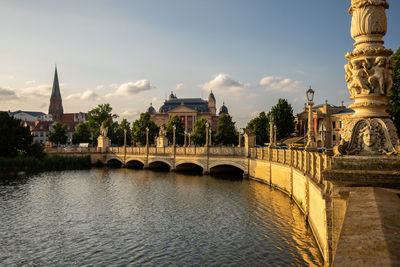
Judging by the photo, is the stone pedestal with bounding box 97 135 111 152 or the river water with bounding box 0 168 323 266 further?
the stone pedestal with bounding box 97 135 111 152

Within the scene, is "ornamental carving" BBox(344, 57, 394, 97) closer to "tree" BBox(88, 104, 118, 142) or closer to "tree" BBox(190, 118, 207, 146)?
"tree" BBox(190, 118, 207, 146)

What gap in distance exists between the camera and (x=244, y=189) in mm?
36094

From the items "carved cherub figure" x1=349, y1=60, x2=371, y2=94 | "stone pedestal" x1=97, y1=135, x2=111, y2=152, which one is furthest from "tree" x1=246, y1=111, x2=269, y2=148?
"carved cherub figure" x1=349, y1=60, x2=371, y2=94

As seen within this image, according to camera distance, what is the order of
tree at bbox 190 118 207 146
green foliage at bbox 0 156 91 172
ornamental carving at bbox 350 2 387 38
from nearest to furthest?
ornamental carving at bbox 350 2 387 38 < green foliage at bbox 0 156 91 172 < tree at bbox 190 118 207 146

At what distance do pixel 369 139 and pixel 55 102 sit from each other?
20163cm

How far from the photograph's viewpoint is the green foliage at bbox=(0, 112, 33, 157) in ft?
201

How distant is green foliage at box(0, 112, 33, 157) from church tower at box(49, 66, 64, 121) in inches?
5068

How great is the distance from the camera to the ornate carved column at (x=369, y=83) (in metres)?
7.54

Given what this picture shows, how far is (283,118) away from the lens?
7994cm

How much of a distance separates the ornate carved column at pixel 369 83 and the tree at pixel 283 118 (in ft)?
238

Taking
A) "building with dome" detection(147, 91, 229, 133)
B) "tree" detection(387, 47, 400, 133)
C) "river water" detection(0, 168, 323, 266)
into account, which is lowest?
"river water" detection(0, 168, 323, 266)

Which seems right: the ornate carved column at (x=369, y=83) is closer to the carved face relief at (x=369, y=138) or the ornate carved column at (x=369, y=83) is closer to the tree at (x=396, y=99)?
the carved face relief at (x=369, y=138)

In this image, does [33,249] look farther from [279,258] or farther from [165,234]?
[279,258]

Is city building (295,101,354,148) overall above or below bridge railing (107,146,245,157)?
above
